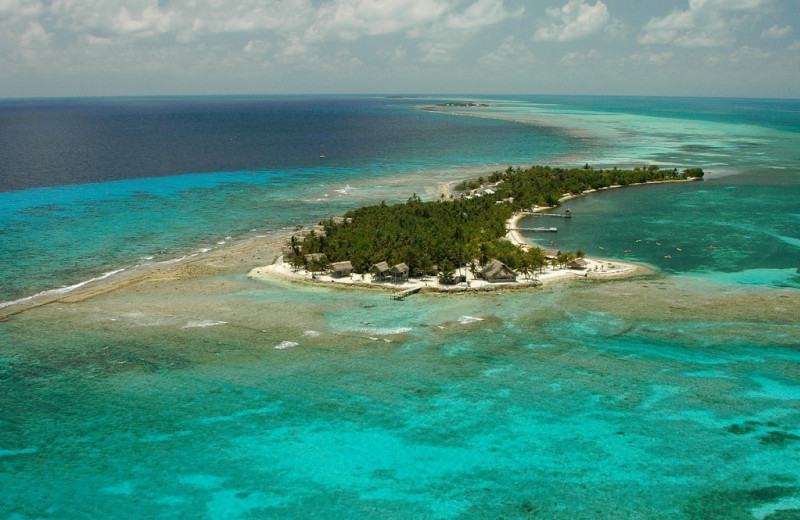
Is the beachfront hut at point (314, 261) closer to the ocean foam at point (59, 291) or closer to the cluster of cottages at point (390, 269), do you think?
the cluster of cottages at point (390, 269)

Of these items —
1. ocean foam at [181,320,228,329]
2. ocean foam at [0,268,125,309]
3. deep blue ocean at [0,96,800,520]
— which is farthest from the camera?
ocean foam at [0,268,125,309]

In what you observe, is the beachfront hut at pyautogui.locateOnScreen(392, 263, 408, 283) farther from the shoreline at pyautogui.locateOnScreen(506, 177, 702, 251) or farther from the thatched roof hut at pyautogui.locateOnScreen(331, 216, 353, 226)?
the thatched roof hut at pyautogui.locateOnScreen(331, 216, 353, 226)

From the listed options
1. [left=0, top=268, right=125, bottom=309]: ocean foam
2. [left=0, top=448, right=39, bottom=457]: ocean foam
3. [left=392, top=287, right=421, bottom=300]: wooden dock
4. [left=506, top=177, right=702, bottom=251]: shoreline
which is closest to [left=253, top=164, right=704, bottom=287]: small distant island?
[left=506, top=177, right=702, bottom=251]: shoreline

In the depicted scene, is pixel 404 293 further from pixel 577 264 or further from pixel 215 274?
pixel 215 274

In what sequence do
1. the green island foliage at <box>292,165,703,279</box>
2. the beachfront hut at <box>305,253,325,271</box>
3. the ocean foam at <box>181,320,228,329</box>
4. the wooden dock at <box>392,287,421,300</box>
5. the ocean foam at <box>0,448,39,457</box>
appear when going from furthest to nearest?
the beachfront hut at <box>305,253,325,271</box>
the green island foliage at <box>292,165,703,279</box>
the wooden dock at <box>392,287,421,300</box>
the ocean foam at <box>181,320,228,329</box>
the ocean foam at <box>0,448,39,457</box>

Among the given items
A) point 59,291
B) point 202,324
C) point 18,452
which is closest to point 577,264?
point 202,324

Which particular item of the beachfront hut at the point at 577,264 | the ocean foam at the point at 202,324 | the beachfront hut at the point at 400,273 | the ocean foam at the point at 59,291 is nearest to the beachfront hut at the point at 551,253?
the beachfront hut at the point at 577,264
